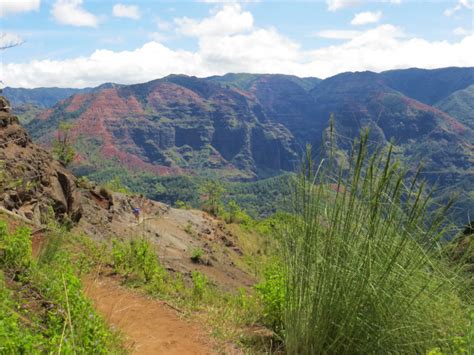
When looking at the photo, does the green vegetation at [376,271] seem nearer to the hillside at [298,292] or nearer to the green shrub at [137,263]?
the hillside at [298,292]

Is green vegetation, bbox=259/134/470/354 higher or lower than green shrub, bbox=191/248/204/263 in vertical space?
higher

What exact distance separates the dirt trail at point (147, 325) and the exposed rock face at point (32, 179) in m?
2.98

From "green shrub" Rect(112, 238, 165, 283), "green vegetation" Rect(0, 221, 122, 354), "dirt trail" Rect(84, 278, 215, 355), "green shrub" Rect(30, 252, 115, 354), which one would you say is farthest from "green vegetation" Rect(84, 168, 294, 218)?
"green shrub" Rect(30, 252, 115, 354)

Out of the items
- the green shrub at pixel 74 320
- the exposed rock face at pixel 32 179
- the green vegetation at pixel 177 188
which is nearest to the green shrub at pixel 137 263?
the exposed rock face at pixel 32 179

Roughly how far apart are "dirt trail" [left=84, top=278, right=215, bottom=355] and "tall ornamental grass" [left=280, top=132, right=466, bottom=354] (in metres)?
1.92

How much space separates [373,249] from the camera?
2.50 meters

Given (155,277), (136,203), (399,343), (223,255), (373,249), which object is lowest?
(223,255)

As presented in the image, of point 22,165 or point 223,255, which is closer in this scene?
point 22,165

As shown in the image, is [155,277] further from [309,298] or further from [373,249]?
[373,249]

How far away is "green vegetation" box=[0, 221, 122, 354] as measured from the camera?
2389mm

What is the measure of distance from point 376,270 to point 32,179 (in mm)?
7560

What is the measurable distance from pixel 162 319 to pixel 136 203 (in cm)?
1199

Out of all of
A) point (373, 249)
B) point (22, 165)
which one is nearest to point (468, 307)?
point (373, 249)

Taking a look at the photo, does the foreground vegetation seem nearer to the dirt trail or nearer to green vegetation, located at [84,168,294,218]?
the dirt trail
